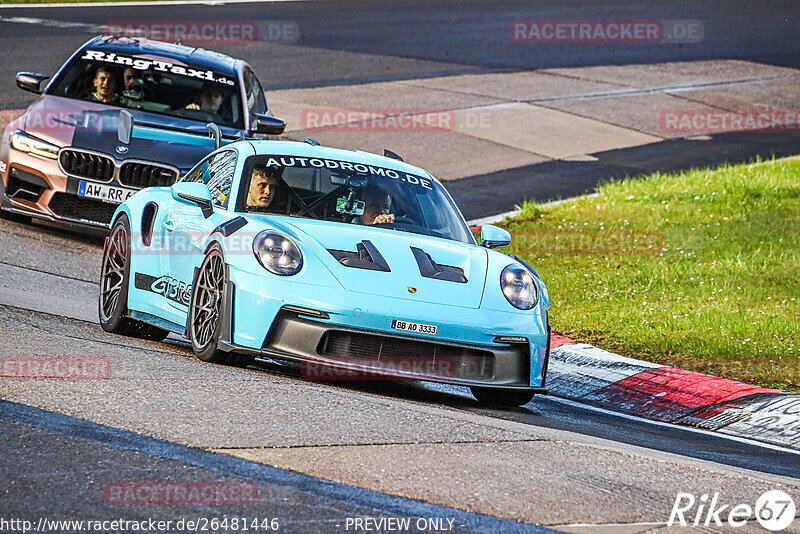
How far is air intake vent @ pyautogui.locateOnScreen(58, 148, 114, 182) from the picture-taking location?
1213cm

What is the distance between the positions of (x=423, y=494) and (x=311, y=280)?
95.5 inches

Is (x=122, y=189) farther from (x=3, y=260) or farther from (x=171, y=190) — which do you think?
(x=171, y=190)

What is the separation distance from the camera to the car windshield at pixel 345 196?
27.2ft

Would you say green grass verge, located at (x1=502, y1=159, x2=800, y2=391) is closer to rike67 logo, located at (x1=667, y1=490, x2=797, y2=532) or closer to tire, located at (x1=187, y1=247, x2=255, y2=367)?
tire, located at (x1=187, y1=247, x2=255, y2=367)

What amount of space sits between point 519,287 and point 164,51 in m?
7.10

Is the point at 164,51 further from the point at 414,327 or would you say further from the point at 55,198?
the point at 414,327

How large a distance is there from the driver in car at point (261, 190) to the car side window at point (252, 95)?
529 cm

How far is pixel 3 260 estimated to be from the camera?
36.6 feet

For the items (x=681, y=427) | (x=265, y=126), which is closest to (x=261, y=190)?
(x=681, y=427)

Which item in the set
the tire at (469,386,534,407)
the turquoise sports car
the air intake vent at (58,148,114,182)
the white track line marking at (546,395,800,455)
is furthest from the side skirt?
the air intake vent at (58,148,114,182)

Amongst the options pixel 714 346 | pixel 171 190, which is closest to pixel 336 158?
pixel 171 190

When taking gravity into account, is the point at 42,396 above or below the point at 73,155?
below

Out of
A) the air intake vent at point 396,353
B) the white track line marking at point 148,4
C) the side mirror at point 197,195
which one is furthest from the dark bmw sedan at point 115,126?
the white track line marking at point 148,4

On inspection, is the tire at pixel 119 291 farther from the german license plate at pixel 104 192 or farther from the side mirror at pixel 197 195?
the german license plate at pixel 104 192
